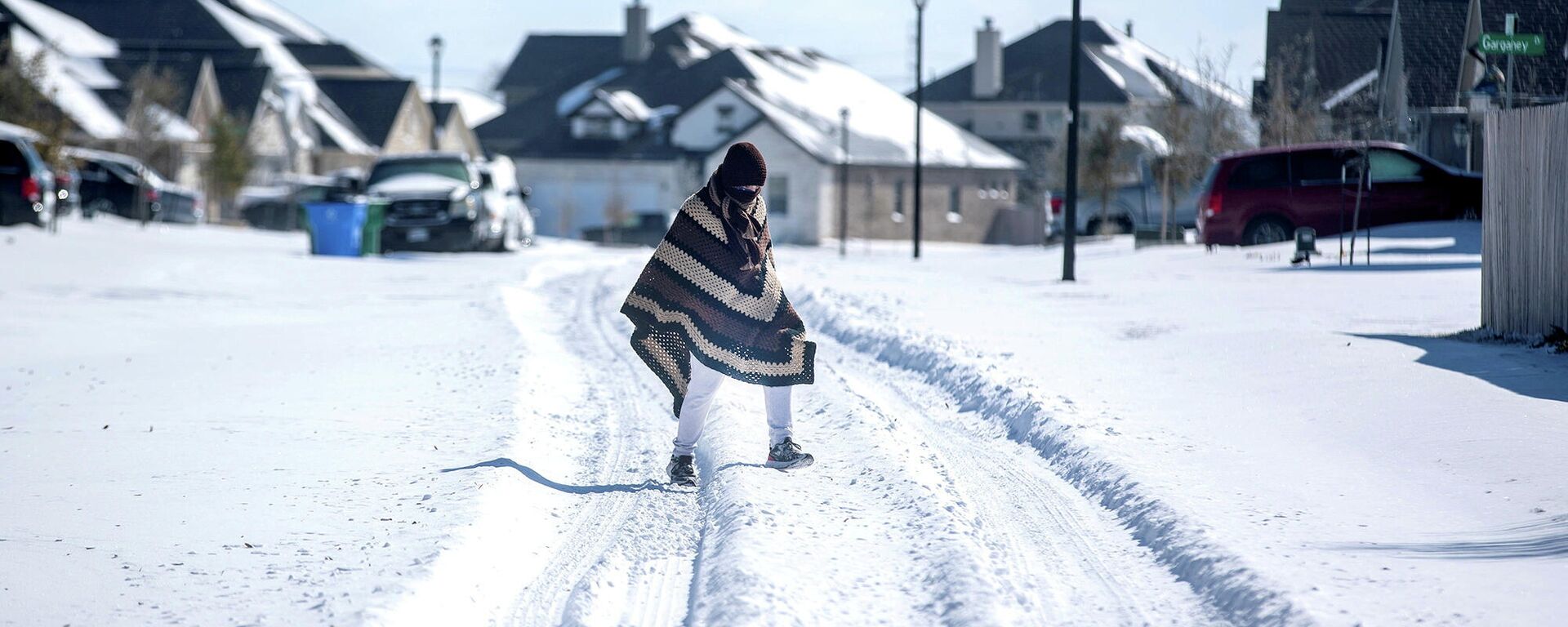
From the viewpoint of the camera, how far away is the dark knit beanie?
707 cm

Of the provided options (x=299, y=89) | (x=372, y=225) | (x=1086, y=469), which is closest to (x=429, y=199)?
(x=372, y=225)

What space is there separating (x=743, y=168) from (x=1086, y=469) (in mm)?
2144

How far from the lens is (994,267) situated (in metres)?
24.4

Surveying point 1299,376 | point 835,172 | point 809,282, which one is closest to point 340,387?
point 1299,376

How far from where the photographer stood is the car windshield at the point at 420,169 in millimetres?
27578

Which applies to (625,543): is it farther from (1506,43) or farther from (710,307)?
(1506,43)

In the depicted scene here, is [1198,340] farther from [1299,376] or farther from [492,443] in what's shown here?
[492,443]

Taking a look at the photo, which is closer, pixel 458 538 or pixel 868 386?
pixel 458 538

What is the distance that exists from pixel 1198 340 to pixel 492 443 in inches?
244

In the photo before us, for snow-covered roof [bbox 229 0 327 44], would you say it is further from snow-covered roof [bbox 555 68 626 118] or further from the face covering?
the face covering

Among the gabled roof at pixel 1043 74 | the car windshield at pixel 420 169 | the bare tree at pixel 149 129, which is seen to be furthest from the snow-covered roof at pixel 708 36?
the car windshield at pixel 420 169

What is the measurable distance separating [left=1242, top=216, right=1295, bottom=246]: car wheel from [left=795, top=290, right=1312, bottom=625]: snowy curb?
29.1 feet

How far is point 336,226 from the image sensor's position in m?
25.8

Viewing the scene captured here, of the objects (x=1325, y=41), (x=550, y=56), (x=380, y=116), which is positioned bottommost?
(x=1325, y=41)
